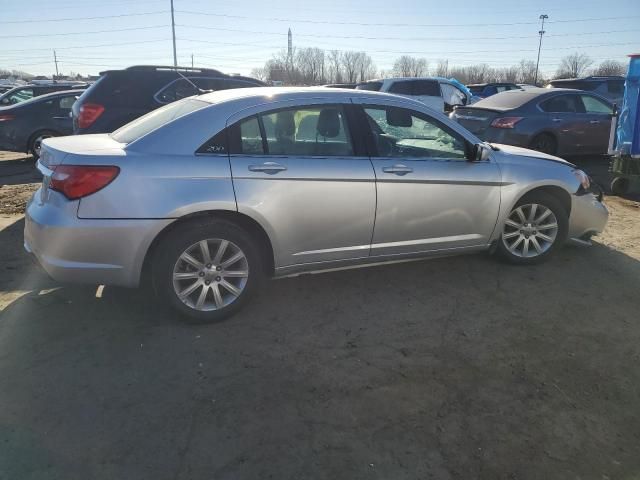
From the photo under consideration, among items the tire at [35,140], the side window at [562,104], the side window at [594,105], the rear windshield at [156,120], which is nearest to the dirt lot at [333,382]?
the rear windshield at [156,120]

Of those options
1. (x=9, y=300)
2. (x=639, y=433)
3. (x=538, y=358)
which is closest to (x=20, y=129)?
(x=9, y=300)

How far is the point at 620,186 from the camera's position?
7.73 metres

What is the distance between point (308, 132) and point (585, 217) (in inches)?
115

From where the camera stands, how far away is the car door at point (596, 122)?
32.1 ft

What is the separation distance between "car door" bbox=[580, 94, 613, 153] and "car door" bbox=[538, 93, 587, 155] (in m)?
0.11

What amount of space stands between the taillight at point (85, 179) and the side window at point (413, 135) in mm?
1988

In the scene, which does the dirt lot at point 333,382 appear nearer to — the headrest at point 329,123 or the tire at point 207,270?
the tire at point 207,270

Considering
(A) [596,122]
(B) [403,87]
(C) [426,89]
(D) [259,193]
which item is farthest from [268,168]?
(C) [426,89]

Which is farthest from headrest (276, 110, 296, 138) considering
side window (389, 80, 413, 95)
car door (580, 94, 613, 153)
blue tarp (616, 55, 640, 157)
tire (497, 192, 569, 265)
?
side window (389, 80, 413, 95)

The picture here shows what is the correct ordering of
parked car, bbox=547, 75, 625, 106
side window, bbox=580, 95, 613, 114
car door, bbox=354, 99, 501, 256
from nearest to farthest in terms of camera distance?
car door, bbox=354, 99, 501, 256, side window, bbox=580, 95, 613, 114, parked car, bbox=547, 75, 625, 106

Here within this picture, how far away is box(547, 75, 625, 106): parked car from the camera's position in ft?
46.4

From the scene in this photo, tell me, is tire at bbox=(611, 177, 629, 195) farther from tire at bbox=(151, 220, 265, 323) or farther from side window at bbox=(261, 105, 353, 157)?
tire at bbox=(151, 220, 265, 323)

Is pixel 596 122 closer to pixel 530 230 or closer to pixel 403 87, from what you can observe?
pixel 403 87

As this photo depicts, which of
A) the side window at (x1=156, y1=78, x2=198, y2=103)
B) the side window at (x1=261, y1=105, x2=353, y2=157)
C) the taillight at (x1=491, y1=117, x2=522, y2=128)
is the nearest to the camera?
the side window at (x1=261, y1=105, x2=353, y2=157)
